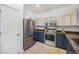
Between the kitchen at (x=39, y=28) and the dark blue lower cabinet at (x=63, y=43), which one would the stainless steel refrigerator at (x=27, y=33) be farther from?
the dark blue lower cabinet at (x=63, y=43)

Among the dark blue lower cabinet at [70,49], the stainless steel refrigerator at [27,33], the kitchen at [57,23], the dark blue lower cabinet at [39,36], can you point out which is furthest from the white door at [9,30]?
the dark blue lower cabinet at [70,49]

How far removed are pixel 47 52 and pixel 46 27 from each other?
0.47m

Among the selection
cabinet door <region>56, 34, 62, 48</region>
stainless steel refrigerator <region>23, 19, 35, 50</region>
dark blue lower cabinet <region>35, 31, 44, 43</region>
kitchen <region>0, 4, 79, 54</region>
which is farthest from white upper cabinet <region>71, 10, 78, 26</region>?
stainless steel refrigerator <region>23, 19, 35, 50</region>

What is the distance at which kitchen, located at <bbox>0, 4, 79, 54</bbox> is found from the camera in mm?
1946

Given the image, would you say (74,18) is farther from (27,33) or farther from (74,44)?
(27,33)

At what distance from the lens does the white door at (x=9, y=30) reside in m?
1.92

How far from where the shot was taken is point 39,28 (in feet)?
6.69

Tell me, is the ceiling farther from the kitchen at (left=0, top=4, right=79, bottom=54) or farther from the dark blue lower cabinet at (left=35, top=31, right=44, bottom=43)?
the dark blue lower cabinet at (left=35, top=31, right=44, bottom=43)

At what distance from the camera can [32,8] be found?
2014 millimetres

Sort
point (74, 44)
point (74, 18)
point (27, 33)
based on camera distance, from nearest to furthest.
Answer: point (74, 44)
point (74, 18)
point (27, 33)

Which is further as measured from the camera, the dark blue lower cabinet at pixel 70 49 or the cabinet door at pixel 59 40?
the cabinet door at pixel 59 40

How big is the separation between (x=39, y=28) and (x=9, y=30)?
1.82 ft

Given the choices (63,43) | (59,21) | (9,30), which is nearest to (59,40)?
(63,43)

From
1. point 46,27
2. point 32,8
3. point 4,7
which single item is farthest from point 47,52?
point 4,7
